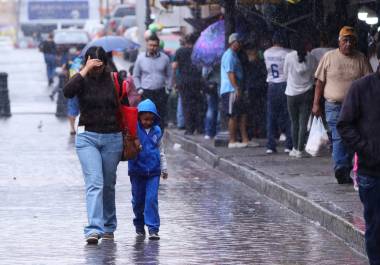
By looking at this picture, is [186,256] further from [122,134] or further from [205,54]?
[205,54]

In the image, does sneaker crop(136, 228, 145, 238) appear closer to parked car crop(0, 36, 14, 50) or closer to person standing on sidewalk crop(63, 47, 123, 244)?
person standing on sidewalk crop(63, 47, 123, 244)

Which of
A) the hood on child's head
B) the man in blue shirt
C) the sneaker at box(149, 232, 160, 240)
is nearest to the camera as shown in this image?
the sneaker at box(149, 232, 160, 240)

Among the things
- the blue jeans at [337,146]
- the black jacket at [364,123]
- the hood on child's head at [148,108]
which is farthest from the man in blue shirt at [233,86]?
the black jacket at [364,123]

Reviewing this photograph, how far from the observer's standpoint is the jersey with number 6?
1894 centimetres

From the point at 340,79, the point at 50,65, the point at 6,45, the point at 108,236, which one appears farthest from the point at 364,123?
the point at 6,45

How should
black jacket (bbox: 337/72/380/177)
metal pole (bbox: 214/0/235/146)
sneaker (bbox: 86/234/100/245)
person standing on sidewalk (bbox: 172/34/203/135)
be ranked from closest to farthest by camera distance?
black jacket (bbox: 337/72/380/177) → sneaker (bbox: 86/234/100/245) → metal pole (bbox: 214/0/235/146) → person standing on sidewalk (bbox: 172/34/203/135)

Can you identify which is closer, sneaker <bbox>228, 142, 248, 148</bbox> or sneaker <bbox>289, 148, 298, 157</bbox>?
sneaker <bbox>289, 148, 298, 157</bbox>

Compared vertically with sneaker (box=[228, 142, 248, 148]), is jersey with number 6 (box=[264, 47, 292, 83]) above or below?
above

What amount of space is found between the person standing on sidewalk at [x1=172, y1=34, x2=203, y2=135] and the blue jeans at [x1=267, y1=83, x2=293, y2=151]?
443cm

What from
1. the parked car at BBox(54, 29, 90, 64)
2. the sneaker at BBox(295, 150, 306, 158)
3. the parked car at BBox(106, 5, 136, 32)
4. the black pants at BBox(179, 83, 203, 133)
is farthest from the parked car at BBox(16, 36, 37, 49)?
the sneaker at BBox(295, 150, 306, 158)

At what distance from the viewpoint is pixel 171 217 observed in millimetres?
13461

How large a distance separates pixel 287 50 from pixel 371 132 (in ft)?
34.2

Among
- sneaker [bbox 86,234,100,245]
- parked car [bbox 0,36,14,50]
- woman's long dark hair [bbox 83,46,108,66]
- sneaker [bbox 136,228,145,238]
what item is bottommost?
parked car [bbox 0,36,14,50]

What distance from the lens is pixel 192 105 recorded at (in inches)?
944
